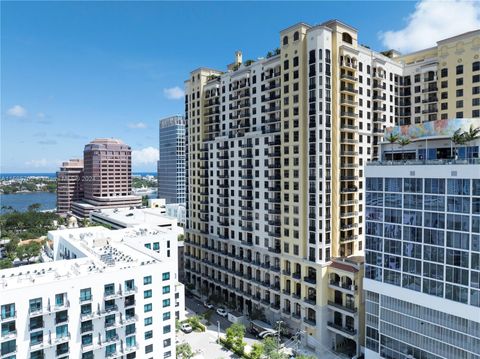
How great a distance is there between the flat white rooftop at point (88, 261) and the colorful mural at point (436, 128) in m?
41.9

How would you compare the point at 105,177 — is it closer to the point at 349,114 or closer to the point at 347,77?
the point at 349,114

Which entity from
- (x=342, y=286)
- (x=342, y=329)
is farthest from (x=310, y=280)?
(x=342, y=329)

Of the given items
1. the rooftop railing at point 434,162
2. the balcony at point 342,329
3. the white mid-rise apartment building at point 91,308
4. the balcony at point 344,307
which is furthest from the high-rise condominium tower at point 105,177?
the rooftop railing at point 434,162

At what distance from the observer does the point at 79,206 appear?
7333 inches

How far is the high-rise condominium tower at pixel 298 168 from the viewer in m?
60.0

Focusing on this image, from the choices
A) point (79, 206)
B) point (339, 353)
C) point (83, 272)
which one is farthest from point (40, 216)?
point (339, 353)

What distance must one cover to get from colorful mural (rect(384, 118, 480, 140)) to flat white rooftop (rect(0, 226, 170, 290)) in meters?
41.9

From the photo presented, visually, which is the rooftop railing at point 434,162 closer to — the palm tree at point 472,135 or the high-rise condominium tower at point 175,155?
the palm tree at point 472,135

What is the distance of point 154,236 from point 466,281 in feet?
182

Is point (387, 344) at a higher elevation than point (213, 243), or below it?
below

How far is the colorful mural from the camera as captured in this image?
44.5 meters

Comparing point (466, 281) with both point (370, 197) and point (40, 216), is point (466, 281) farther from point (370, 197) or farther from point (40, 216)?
point (40, 216)

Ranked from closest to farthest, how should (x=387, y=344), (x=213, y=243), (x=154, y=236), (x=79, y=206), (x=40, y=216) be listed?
(x=387, y=344) → (x=154, y=236) → (x=213, y=243) → (x=40, y=216) → (x=79, y=206)

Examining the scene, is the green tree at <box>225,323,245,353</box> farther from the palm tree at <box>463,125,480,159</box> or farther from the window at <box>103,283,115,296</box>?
the palm tree at <box>463,125,480,159</box>
